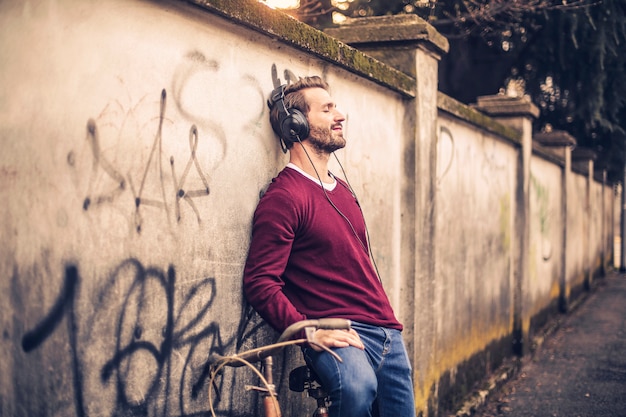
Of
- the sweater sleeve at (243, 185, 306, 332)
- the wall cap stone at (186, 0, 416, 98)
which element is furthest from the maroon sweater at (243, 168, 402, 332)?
the wall cap stone at (186, 0, 416, 98)

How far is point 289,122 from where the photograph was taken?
331 cm

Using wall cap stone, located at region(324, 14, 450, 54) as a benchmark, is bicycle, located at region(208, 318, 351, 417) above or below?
below

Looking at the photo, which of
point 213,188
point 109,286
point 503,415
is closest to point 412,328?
point 503,415

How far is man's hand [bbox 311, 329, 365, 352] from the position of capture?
291 centimetres

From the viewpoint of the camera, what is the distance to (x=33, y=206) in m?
2.26

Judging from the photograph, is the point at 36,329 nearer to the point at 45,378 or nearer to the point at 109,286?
the point at 45,378

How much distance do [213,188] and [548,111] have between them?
1131 centimetres

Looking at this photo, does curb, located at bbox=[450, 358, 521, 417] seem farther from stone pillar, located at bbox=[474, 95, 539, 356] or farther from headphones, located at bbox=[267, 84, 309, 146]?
headphones, located at bbox=[267, 84, 309, 146]

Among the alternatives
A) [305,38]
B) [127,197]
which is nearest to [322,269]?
[127,197]

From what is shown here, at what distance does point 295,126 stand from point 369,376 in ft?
3.48

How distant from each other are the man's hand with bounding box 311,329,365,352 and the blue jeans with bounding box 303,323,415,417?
0.11 ft

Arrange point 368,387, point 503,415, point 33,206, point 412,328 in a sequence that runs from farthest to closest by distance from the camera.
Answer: point 503,415
point 412,328
point 368,387
point 33,206

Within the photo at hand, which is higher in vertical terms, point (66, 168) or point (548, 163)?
point (548, 163)

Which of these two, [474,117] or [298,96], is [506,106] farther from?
[298,96]
